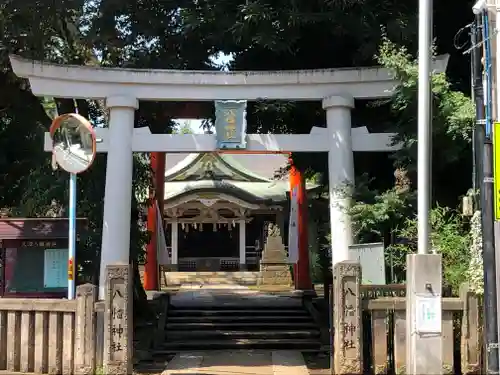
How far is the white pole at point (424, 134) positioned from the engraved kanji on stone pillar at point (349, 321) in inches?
54.2

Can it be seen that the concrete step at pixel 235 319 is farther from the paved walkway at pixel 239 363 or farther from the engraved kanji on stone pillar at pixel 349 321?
the engraved kanji on stone pillar at pixel 349 321

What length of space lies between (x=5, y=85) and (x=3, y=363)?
7195mm

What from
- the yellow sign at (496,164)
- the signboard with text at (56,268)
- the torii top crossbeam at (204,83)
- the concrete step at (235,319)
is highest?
the torii top crossbeam at (204,83)

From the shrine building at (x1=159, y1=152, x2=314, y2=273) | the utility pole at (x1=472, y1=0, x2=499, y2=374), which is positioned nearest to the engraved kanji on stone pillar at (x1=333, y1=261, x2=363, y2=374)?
the utility pole at (x1=472, y1=0, x2=499, y2=374)

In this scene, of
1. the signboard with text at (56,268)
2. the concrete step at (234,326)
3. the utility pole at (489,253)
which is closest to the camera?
the utility pole at (489,253)

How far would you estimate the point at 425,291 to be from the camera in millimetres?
8188

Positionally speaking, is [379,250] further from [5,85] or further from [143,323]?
[5,85]

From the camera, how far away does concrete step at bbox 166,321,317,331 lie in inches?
568

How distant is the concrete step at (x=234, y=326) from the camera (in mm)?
14422

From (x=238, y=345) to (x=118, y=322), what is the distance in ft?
14.1

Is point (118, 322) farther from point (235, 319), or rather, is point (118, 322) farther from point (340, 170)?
point (235, 319)

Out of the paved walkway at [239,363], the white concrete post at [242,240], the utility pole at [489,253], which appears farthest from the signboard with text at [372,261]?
the white concrete post at [242,240]

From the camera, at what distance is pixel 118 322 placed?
9352 millimetres

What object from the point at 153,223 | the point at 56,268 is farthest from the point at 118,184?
the point at 153,223
